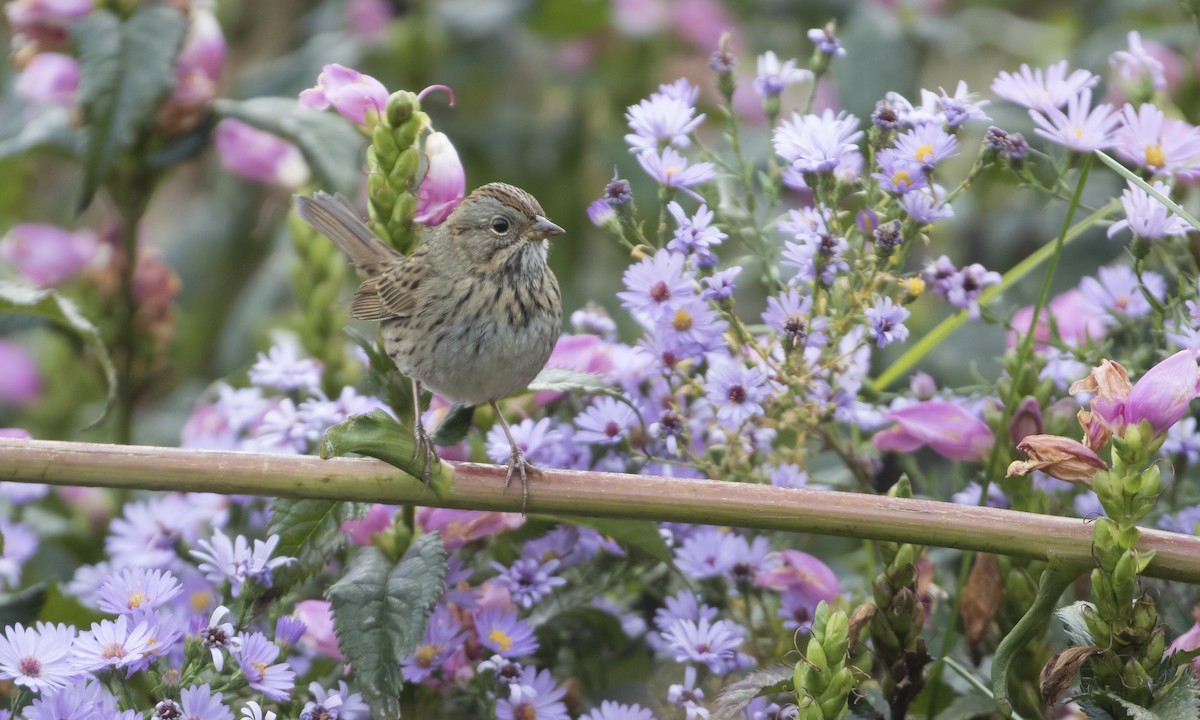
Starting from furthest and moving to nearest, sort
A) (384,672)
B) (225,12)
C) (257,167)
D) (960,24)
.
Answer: (225,12) → (960,24) → (257,167) → (384,672)

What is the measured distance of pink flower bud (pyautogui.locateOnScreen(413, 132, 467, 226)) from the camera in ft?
5.59

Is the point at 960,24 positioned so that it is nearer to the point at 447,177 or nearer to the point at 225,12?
the point at 225,12

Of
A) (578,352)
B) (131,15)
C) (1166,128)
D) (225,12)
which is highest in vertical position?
(1166,128)

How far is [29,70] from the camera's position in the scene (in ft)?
8.22

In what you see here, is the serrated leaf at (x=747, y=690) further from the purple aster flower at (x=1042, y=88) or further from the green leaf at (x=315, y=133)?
the green leaf at (x=315, y=133)

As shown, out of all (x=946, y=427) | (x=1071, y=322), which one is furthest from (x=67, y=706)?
(x=1071, y=322)

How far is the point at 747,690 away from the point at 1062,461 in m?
0.42

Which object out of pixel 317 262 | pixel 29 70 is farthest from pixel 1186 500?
pixel 29 70

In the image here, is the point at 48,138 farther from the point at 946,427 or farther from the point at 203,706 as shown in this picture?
the point at 946,427

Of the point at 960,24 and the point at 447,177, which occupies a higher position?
the point at 447,177

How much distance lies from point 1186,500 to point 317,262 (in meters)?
1.47

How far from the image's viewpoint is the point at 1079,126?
1670 millimetres

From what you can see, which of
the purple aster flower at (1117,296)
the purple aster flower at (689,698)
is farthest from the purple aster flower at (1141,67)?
the purple aster flower at (689,698)

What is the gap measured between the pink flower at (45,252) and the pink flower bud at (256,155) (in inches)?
13.5
